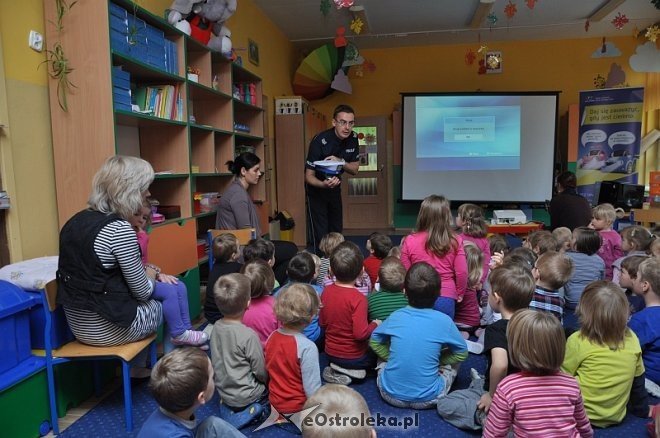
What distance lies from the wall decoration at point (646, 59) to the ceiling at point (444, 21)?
0.36 metres

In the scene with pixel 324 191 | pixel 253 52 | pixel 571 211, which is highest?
pixel 253 52

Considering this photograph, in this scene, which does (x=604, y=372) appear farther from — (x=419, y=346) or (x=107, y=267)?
(x=107, y=267)

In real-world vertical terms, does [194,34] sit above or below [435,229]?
above

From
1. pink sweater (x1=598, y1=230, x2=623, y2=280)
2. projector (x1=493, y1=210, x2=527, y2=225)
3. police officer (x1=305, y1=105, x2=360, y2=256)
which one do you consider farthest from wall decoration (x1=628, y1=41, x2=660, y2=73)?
police officer (x1=305, y1=105, x2=360, y2=256)

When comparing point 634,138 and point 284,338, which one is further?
point 634,138


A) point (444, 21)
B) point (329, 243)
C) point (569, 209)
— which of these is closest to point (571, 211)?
point (569, 209)

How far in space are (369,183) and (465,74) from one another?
2378mm

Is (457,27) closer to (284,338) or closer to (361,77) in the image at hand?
(361,77)

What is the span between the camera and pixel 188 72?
351 centimetres

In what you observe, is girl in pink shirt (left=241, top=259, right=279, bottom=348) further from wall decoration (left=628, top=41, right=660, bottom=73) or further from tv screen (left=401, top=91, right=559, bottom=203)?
wall decoration (left=628, top=41, right=660, bottom=73)

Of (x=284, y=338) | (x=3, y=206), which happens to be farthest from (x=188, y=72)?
(x=284, y=338)

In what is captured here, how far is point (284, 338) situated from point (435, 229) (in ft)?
3.73

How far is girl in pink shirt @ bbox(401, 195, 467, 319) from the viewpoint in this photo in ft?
8.42

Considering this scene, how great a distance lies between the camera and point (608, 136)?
270 inches
